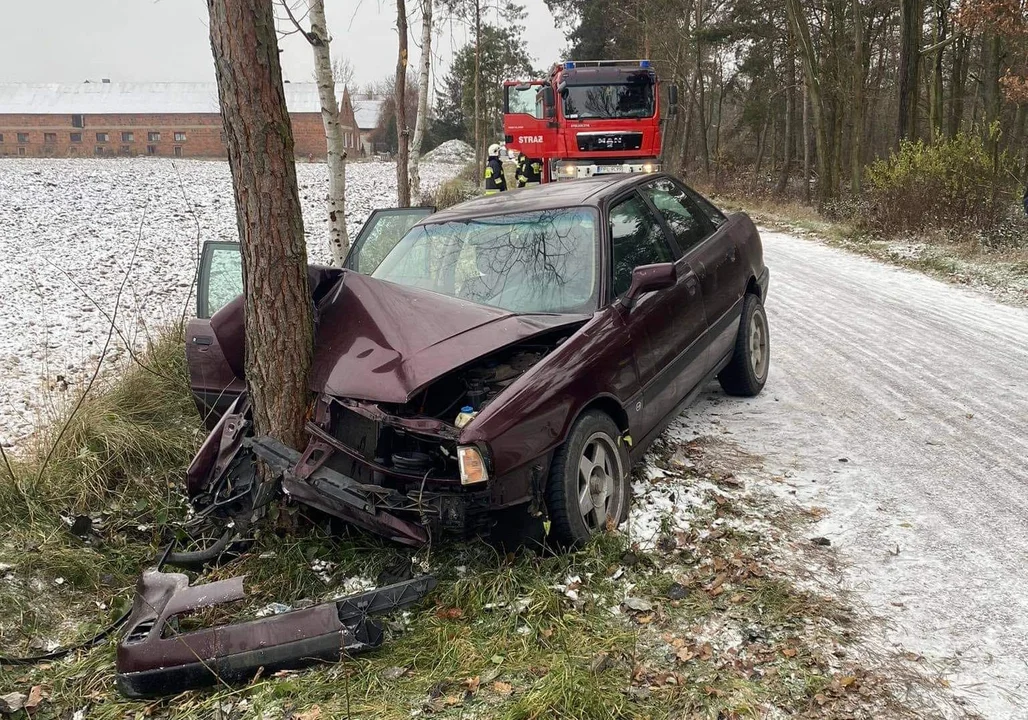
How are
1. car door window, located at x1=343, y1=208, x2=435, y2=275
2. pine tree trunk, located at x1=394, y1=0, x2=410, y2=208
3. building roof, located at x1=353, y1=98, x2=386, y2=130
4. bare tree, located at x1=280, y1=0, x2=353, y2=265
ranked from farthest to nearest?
building roof, located at x1=353, y1=98, x2=386, y2=130 → pine tree trunk, located at x1=394, y1=0, x2=410, y2=208 → bare tree, located at x1=280, y1=0, x2=353, y2=265 → car door window, located at x1=343, y1=208, x2=435, y2=275

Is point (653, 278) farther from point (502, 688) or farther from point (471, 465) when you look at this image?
point (502, 688)

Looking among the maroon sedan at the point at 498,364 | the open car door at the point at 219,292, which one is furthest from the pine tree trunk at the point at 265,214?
the open car door at the point at 219,292

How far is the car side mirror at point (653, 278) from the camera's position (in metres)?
4.15

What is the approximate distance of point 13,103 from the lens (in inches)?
2857

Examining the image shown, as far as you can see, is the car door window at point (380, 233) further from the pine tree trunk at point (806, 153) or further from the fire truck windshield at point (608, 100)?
the pine tree trunk at point (806, 153)

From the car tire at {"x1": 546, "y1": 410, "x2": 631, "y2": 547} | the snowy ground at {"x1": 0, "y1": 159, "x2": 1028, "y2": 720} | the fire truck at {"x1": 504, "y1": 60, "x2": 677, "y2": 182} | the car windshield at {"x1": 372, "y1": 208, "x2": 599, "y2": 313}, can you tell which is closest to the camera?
the snowy ground at {"x1": 0, "y1": 159, "x2": 1028, "y2": 720}

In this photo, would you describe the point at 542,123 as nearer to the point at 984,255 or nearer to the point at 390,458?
the point at 984,255

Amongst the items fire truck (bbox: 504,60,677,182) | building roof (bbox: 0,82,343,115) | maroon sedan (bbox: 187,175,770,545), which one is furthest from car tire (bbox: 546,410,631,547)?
building roof (bbox: 0,82,343,115)

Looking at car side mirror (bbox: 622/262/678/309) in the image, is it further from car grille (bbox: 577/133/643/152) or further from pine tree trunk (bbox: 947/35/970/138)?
pine tree trunk (bbox: 947/35/970/138)

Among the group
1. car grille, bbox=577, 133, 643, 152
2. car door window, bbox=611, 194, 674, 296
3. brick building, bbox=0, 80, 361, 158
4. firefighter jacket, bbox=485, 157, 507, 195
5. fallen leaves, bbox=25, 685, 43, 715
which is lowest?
fallen leaves, bbox=25, 685, 43, 715

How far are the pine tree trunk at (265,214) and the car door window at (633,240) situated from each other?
5.86 feet

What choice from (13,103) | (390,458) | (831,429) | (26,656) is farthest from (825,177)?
(13,103)

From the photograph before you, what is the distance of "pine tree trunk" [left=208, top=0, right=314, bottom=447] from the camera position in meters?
3.77

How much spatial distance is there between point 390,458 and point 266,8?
227 centimetres
